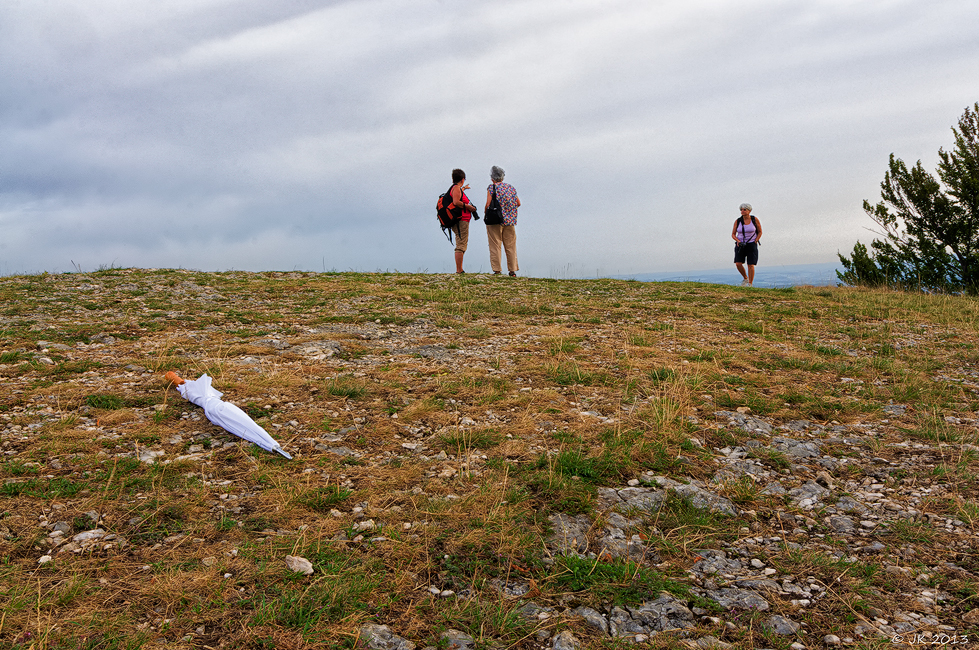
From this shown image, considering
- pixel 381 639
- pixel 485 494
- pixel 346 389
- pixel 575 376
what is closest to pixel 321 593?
pixel 381 639

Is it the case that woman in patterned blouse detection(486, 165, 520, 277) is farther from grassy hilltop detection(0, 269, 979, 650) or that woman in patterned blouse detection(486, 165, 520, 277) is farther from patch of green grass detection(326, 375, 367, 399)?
patch of green grass detection(326, 375, 367, 399)

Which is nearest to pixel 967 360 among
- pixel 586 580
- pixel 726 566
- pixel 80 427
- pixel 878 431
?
pixel 878 431

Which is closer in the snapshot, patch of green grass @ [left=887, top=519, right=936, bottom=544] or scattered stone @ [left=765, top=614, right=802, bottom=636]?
scattered stone @ [left=765, top=614, right=802, bottom=636]

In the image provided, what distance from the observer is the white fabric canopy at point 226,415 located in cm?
546

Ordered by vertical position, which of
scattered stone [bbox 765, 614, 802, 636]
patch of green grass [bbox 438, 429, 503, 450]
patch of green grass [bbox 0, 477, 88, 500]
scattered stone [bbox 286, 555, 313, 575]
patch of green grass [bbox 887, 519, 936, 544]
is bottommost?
scattered stone [bbox 765, 614, 802, 636]

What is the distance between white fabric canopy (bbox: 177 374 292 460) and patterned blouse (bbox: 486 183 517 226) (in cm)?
1243

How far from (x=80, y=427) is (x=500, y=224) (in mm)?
13814

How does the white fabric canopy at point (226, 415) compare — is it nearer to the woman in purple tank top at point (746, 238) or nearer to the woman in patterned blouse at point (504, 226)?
the woman in patterned blouse at point (504, 226)

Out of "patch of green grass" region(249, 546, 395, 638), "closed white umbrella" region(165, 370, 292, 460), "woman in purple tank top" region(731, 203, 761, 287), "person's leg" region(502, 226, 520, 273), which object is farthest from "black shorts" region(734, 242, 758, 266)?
"patch of green grass" region(249, 546, 395, 638)

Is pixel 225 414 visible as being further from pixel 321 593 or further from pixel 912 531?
pixel 912 531

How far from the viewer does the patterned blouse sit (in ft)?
→ 57.7

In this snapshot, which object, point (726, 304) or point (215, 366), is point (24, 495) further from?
point (726, 304)

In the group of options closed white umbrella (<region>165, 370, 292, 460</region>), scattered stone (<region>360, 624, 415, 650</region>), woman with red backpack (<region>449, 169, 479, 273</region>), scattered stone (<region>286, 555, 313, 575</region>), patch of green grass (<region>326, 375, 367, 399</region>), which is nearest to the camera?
scattered stone (<region>360, 624, 415, 650</region>)

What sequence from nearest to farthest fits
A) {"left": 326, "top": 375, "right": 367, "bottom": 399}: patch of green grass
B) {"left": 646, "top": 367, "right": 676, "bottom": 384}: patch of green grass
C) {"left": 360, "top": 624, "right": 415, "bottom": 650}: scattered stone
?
{"left": 360, "top": 624, "right": 415, "bottom": 650}: scattered stone
{"left": 326, "top": 375, "right": 367, "bottom": 399}: patch of green grass
{"left": 646, "top": 367, "right": 676, "bottom": 384}: patch of green grass
